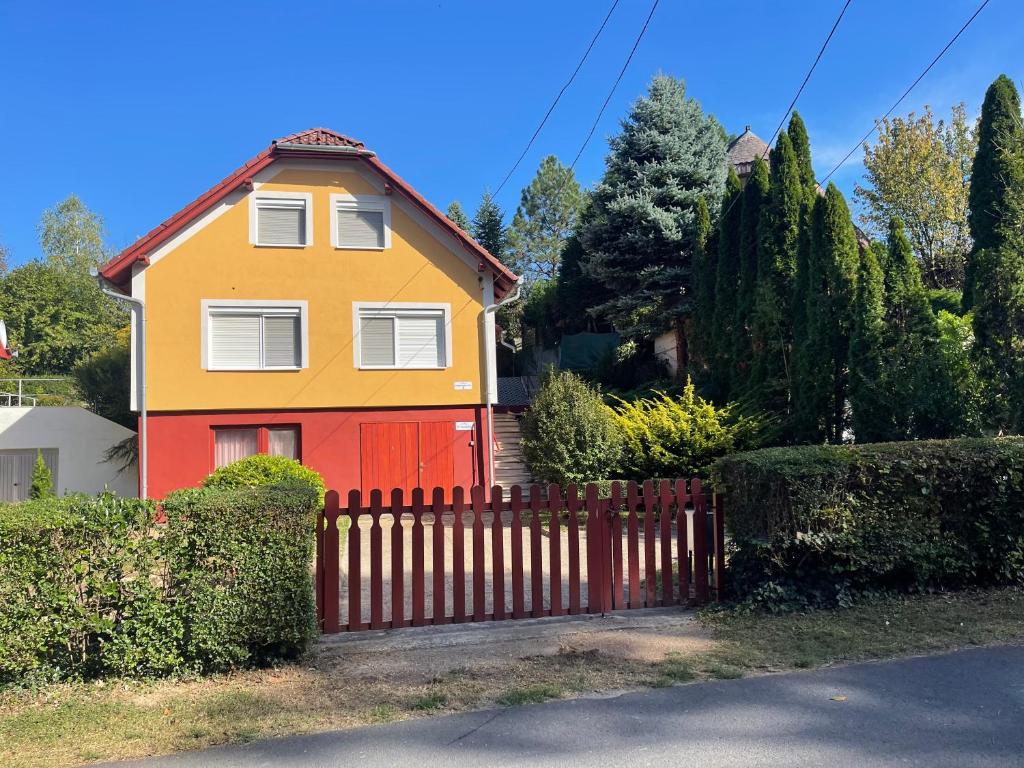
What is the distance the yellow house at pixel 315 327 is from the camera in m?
15.2

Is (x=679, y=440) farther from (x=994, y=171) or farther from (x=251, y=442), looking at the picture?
(x=251, y=442)

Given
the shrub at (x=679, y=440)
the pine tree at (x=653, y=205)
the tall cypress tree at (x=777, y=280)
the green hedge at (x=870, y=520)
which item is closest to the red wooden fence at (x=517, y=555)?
the green hedge at (x=870, y=520)

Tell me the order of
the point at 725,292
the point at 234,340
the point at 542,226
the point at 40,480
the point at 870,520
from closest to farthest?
the point at 870,520, the point at 234,340, the point at 40,480, the point at 725,292, the point at 542,226

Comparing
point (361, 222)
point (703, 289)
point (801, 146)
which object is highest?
point (801, 146)

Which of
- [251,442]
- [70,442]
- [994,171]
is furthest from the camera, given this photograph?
[70,442]

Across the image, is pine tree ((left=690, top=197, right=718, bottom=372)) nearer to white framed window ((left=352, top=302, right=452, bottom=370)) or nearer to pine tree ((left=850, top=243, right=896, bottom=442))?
pine tree ((left=850, top=243, right=896, bottom=442))

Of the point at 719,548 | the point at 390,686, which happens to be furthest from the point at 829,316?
the point at 390,686

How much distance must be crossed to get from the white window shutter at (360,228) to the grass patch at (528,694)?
43.8 ft

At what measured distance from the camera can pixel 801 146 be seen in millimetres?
17344

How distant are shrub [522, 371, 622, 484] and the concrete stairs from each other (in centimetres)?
129

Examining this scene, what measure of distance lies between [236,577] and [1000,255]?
35.6 ft

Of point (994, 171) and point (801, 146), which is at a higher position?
point (801, 146)

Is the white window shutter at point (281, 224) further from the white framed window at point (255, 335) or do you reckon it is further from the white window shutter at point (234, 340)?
the white window shutter at point (234, 340)

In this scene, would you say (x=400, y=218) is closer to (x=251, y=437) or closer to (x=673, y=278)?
(x=251, y=437)
